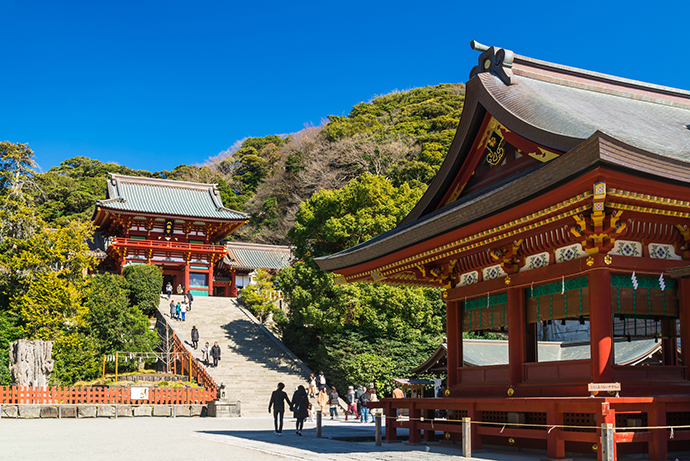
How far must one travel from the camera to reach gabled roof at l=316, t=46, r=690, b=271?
24.7 ft

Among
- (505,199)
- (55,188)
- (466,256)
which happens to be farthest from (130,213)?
(505,199)

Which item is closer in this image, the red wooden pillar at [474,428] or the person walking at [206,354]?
the red wooden pillar at [474,428]

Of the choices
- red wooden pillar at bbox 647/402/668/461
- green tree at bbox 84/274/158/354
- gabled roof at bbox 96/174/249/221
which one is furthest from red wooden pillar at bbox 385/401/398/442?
gabled roof at bbox 96/174/249/221

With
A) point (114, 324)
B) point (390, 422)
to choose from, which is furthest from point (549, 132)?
point (114, 324)

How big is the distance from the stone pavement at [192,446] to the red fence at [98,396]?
368 centimetres

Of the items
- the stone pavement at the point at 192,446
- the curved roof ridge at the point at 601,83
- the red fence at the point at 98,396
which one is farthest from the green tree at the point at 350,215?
the curved roof ridge at the point at 601,83

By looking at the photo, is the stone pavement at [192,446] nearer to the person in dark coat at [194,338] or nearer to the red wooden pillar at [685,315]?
the red wooden pillar at [685,315]

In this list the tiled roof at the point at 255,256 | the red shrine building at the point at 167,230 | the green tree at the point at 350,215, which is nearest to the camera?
the green tree at the point at 350,215

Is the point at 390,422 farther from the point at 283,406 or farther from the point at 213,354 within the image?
the point at 213,354

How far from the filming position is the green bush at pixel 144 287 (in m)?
34.6

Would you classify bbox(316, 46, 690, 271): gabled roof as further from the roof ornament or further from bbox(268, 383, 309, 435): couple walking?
bbox(268, 383, 309, 435): couple walking

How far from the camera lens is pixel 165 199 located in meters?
45.1

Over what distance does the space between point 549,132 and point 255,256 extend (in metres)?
38.3

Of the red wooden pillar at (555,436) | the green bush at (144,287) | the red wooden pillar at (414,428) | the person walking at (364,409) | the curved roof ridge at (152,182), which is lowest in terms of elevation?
the person walking at (364,409)
